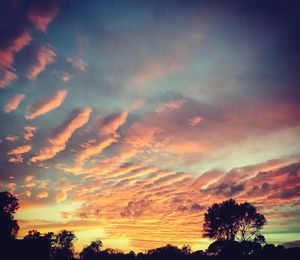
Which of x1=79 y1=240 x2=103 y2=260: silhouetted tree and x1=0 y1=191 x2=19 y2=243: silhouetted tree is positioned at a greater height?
x1=0 y1=191 x2=19 y2=243: silhouetted tree

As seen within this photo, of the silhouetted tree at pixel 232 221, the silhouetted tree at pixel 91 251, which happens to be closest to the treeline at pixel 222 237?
the silhouetted tree at pixel 232 221

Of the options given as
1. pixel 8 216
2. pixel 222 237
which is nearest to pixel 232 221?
pixel 222 237

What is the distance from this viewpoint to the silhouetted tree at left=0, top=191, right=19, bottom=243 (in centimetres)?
8481

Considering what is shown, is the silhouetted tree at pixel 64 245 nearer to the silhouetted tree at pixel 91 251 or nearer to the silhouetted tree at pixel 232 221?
the silhouetted tree at pixel 91 251

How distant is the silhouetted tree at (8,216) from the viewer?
8481cm

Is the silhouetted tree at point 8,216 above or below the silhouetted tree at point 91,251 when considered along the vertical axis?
above

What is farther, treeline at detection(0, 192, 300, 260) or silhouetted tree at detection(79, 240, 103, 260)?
silhouetted tree at detection(79, 240, 103, 260)

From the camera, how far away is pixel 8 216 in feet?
289

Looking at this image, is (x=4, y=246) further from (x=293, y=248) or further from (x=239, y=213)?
(x=293, y=248)

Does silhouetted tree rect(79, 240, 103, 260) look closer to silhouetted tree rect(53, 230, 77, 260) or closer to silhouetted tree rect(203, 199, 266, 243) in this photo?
silhouetted tree rect(53, 230, 77, 260)

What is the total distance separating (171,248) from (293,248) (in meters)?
110

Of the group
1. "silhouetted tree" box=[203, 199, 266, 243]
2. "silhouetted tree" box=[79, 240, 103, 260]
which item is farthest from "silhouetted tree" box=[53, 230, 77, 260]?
"silhouetted tree" box=[203, 199, 266, 243]

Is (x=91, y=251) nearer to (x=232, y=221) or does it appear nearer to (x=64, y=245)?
(x=64, y=245)

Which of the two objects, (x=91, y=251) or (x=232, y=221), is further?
(x=91, y=251)
